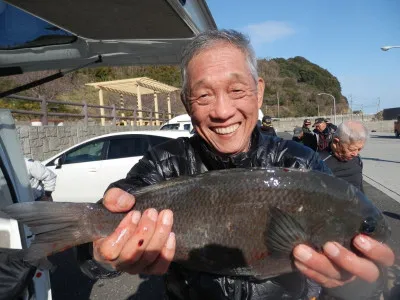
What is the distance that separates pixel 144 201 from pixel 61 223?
1.43ft

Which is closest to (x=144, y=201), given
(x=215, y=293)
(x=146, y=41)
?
(x=215, y=293)

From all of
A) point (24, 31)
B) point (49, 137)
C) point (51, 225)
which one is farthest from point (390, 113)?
point (51, 225)

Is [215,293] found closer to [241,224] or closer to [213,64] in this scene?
[241,224]

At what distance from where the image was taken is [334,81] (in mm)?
126438

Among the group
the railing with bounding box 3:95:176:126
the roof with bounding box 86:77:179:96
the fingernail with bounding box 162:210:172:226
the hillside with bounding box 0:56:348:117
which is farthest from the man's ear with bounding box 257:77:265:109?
the roof with bounding box 86:77:179:96

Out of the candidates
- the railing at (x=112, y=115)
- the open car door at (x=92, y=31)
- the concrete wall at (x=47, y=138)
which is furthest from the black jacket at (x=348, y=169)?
the railing at (x=112, y=115)

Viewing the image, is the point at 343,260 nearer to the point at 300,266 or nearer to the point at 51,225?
the point at 300,266

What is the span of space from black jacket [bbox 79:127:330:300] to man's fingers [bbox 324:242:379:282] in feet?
1.37

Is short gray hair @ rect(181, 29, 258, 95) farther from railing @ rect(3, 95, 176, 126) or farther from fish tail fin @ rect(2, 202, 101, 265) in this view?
railing @ rect(3, 95, 176, 126)

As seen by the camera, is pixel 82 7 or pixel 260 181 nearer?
pixel 260 181

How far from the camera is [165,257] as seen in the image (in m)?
1.92

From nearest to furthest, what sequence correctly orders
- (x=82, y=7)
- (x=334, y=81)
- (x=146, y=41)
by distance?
(x=82, y=7) → (x=146, y=41) → (x=334, y=81)

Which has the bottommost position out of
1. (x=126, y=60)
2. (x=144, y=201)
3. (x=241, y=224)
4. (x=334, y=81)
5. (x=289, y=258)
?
(x=289, y=258)

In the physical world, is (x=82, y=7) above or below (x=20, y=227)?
above
